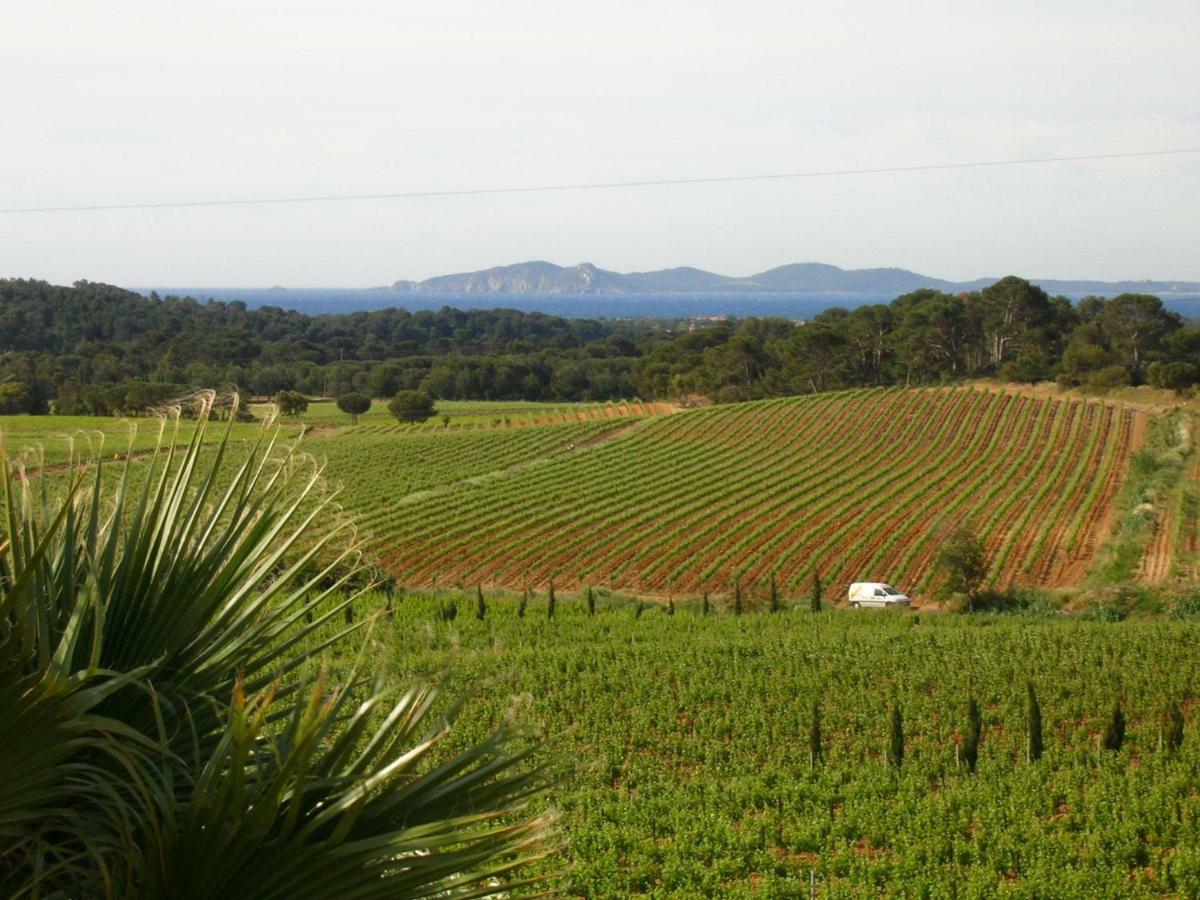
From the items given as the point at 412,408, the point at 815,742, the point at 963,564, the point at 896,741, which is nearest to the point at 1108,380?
the point at 963,564

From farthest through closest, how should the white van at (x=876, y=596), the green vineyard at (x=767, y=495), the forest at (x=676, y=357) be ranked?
the forest at (x=676, y=357) < the green vineyard at (x=767, y=495) < the white van at (x=876, y=596)

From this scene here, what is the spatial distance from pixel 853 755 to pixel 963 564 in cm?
1436

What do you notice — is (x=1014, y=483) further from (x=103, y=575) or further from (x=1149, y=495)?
(x=103, y=575)

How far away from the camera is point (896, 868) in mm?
12148

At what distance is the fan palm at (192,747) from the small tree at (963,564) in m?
27.6

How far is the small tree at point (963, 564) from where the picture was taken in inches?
1155

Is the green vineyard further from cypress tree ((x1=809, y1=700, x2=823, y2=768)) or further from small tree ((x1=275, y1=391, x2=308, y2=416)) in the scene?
cypress tree ((x1=809, y1=700, x2=823, y2=768))

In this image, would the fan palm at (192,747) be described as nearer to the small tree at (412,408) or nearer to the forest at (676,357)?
the forest at (676,357)

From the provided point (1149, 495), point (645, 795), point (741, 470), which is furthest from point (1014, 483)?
point (645, 795)

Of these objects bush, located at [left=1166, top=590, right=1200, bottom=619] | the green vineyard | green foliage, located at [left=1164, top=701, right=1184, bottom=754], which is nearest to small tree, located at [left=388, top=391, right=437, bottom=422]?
the green vineyard

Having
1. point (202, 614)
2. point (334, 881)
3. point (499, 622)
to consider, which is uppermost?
point (202, 614)

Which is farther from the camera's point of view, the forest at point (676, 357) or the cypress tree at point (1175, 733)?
the forest at point (676, 357)

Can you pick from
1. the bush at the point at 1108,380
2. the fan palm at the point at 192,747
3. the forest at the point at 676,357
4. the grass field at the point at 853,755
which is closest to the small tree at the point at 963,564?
the grass field at the point at 853,755

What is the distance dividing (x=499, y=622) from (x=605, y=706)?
28.0 feet
